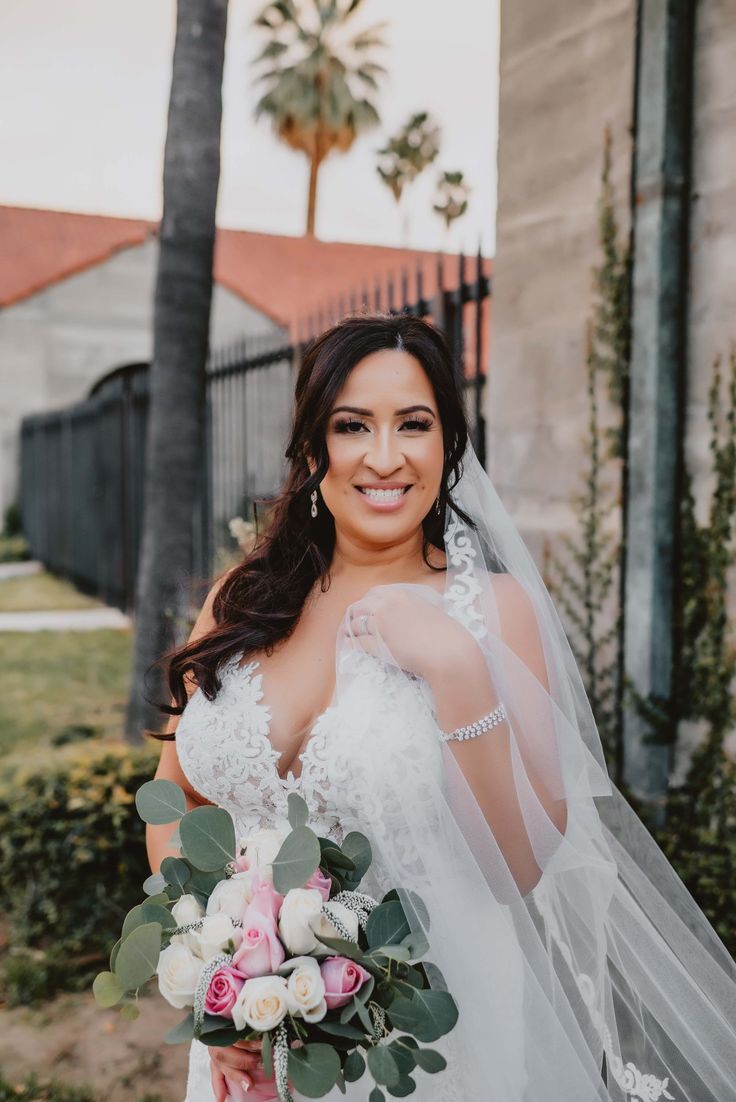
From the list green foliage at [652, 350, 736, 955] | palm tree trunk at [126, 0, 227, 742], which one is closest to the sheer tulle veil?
green foliage at [652, 350, 736, 955]

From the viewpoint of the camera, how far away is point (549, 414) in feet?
14.3

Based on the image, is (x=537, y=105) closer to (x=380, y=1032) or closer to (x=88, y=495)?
(x=380, y=1032)

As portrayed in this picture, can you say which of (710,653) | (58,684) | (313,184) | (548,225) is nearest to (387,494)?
(710,653)

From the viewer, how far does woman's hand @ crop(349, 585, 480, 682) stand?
180 centimetres

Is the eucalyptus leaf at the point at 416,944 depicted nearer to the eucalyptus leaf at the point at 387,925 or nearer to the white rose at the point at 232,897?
the eucalyptus leaf at the point at 387,925

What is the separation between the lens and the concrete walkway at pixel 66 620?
38.4 feet

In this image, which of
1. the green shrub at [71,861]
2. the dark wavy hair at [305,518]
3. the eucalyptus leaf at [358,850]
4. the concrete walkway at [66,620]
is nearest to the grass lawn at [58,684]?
the concrete walkway at [66,620]

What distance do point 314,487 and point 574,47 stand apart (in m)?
2.99

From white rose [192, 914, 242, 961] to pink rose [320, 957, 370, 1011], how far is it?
0.15 m

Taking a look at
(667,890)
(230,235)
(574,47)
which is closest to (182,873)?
(667,890)

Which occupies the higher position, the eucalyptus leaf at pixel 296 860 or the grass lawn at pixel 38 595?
the eucalyptus leaf at pixel 296 860

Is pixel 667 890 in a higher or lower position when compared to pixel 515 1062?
higher

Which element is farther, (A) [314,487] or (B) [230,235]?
(B) [230,235]

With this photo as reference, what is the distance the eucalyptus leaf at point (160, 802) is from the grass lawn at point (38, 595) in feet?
39.9
